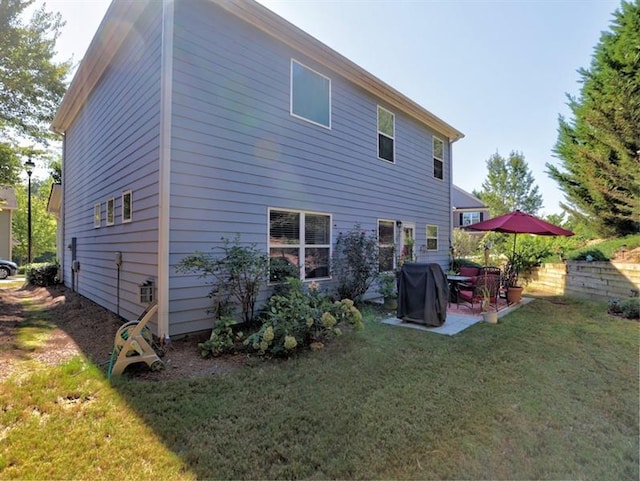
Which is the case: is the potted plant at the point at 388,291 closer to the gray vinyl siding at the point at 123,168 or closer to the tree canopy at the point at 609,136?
the gray vinyl siding at the point at 123,168

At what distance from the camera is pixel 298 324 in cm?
431

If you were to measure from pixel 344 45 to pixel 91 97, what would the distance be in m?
6.48

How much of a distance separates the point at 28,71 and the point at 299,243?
10585mm

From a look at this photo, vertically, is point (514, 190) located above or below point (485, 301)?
above

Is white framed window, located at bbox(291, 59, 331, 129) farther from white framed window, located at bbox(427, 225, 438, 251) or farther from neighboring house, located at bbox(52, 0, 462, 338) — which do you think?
white framed window, located at bbox(427, 225, 438, 251)

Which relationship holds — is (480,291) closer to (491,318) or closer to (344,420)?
(491,318)

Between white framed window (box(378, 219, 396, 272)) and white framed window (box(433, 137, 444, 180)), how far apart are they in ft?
10.8

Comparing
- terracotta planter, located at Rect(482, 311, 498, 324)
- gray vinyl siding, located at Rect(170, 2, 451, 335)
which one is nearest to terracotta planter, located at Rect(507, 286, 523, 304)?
terracotta planter, located at Rect(482, 311, 498, 324)

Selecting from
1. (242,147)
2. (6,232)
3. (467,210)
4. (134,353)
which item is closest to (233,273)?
(134,353)

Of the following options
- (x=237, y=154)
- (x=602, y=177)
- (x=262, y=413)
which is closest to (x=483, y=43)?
(x=602, y=177)

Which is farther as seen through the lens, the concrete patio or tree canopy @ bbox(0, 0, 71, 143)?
tree canopy @ bbox(0, 0, 71, 143)

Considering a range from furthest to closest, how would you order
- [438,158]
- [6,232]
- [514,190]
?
[514,190], [6,232], [438,158]

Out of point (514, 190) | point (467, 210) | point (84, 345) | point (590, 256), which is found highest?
point (514, 190)

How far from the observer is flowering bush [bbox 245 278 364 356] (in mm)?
4098
